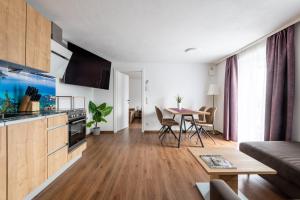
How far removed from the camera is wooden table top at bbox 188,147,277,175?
1451mm

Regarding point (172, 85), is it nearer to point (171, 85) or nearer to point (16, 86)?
point (171, 85)

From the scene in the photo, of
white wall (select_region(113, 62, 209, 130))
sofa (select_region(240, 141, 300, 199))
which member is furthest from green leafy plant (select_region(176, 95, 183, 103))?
sofa (select_region(240, 141, 300, 199))

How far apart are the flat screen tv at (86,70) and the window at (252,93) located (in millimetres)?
3684

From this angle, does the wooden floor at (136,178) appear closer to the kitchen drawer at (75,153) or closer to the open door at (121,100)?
the kitchen drawer at (75,153)

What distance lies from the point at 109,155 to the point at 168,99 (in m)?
2.83

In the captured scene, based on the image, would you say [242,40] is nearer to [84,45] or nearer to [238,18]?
[238,18]

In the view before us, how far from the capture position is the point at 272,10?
2.15 meters

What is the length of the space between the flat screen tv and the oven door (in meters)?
0.99

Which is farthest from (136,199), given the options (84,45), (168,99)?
(168,99)

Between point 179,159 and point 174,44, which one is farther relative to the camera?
point 174,44

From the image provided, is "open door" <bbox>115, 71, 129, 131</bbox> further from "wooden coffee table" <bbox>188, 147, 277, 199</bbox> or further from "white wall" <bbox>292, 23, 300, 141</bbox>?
"white wall" <bbox>292, 23, 300, 141</bbox>

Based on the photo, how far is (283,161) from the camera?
175cm

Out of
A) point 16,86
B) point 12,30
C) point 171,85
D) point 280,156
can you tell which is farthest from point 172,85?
point 12,30

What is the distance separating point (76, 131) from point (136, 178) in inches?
53.6
